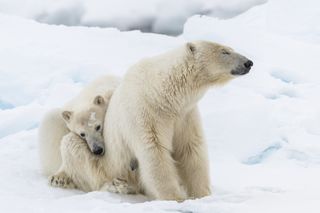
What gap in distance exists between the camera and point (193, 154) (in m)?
4.04

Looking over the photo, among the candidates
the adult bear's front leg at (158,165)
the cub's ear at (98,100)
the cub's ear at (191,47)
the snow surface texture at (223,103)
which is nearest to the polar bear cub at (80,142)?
the cub's ear at (98,100)

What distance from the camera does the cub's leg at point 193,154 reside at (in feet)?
13.2

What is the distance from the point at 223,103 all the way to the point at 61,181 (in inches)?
169

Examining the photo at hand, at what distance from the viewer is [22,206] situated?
129 inches

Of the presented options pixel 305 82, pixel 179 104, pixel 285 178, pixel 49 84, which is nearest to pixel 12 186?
pixel 179 104

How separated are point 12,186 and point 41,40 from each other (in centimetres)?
783

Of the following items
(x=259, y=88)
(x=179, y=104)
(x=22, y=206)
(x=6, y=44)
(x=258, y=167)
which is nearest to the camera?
(x=22, y=206)

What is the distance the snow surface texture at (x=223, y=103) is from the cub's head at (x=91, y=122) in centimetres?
35

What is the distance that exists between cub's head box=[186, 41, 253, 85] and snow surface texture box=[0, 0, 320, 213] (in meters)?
0.71

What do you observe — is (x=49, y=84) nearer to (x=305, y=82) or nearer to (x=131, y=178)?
(x=305, y=82)

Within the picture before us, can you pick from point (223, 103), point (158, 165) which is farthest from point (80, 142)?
point (223, 103)

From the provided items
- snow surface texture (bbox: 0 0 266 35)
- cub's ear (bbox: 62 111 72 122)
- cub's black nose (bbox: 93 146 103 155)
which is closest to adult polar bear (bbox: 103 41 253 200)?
cub's black nose (bbox: 93 146 103 155)

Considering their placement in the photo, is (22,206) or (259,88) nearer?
(22,206)

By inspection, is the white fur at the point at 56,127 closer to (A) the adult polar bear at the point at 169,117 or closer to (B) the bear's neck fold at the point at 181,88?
(A) the adult polar bear at the point at 169,117
